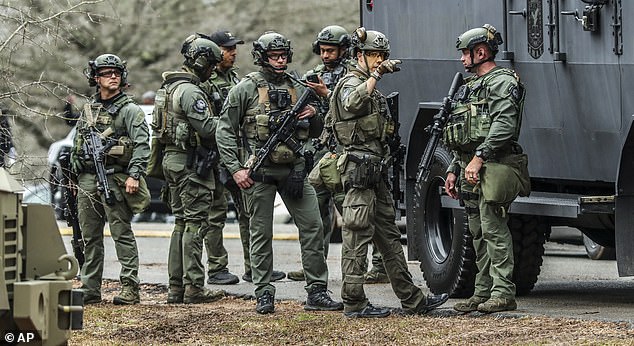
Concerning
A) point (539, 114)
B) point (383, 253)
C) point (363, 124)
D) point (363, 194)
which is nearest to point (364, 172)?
point (363, 194)

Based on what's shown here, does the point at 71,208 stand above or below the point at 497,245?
above

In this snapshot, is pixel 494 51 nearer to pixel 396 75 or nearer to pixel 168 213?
pixel 396 75

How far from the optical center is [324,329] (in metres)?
10.7

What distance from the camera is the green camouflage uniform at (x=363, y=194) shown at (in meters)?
11.2

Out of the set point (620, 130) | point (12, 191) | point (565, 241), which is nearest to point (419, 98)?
point (620, 130)

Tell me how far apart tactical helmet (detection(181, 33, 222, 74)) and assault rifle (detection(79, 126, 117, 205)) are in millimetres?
815

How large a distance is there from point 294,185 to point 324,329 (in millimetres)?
1378

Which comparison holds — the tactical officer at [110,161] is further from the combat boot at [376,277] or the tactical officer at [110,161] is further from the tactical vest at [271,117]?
the combat boot at [376,277]

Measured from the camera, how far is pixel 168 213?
2422 centimetres

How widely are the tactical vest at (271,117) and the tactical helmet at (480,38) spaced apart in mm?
1248

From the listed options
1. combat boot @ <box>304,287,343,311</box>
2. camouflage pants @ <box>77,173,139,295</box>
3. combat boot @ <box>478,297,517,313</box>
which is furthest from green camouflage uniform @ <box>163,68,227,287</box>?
combat boot @ <box>478,297,517,313</box>

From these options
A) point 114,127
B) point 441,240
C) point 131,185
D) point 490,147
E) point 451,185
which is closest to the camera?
point 490,147

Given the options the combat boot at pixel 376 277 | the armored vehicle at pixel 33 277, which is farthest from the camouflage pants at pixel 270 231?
the armored vehicle at pixel 33 277

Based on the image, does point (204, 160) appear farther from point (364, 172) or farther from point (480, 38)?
point (480, 38)
